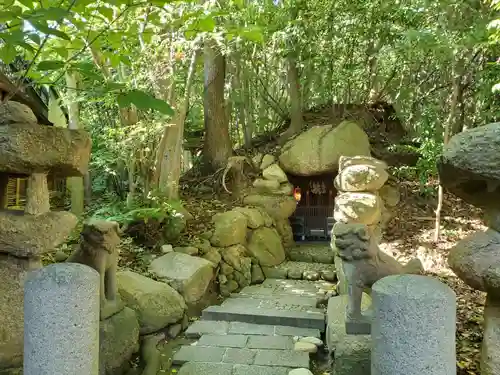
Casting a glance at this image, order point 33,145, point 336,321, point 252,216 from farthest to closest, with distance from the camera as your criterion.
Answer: point 252,216 < point 336,321 < point 33,145

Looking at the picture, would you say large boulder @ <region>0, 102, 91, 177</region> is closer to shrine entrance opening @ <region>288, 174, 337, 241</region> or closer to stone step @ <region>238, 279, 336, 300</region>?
stone step @ <region>238, 279, 336, 300</region>

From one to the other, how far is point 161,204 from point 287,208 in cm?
306

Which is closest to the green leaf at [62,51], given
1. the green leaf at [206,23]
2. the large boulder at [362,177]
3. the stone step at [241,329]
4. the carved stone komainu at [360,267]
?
the green leaf at [206,23]

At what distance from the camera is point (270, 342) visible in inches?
195

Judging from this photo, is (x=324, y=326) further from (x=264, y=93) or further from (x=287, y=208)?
(x=264, y=93)

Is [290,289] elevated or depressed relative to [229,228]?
depressed

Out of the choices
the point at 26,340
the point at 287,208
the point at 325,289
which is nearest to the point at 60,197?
the point at 287,208

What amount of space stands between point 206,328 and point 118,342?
4.82 feet

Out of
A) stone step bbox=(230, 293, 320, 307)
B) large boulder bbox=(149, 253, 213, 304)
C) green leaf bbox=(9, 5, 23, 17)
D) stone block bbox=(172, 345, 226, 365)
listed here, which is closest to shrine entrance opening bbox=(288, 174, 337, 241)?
stone step bbox=(230, 293, 320, 307)

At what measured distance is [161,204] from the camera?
6.91m

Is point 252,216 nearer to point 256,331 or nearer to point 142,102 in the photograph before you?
point 256,331

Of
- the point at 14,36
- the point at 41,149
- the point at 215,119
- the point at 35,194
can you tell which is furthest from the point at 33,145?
the point at 215,119

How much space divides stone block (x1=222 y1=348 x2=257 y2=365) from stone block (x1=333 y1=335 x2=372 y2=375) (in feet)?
4.58

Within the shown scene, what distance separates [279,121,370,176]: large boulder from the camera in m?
8.78
